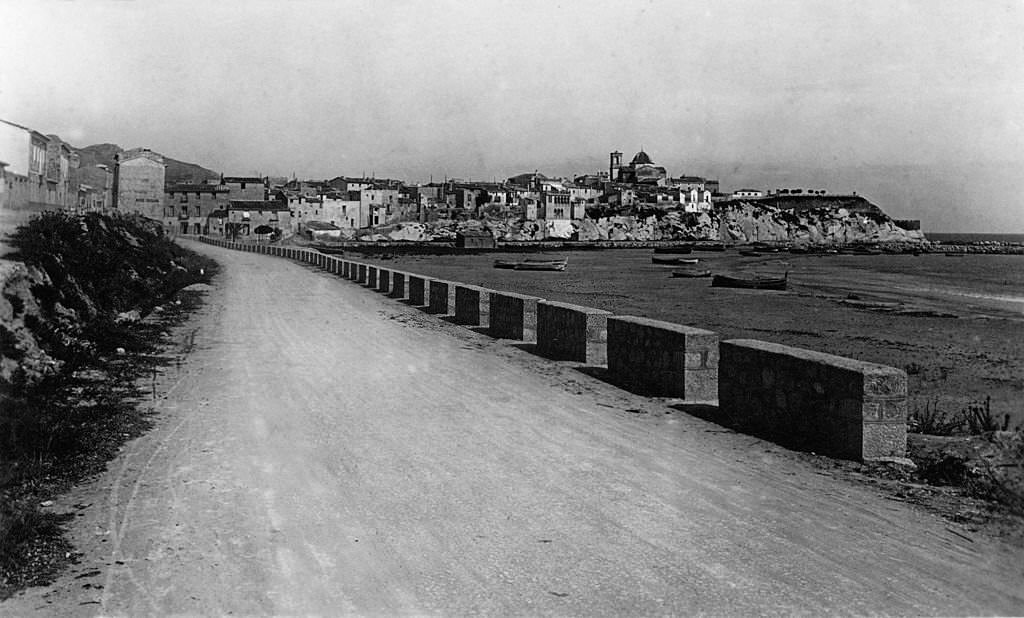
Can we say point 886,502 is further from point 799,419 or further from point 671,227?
point 671,227

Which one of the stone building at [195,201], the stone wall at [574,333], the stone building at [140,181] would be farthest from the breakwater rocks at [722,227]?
the stone wall at [574,333]

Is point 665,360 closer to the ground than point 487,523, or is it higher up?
higher up

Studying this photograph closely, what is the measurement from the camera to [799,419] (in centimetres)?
736

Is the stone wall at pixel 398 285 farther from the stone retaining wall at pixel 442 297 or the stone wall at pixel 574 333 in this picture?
the stone wall at pixel 574 333

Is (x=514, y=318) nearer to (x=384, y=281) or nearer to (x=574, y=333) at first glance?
(x=574, y=333)

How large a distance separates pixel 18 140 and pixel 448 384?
57.7 feet

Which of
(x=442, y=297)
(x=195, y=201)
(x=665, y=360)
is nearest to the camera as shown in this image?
(x=665, y=360)

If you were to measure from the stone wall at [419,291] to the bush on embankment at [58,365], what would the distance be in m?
6.24

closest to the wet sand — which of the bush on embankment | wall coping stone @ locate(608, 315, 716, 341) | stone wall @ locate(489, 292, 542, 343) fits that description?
wall coping stone @ locate(608, 315, 716, 341)

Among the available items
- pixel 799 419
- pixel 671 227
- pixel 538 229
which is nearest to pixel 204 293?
pixel 799 419

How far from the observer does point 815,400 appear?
7160 millimetres

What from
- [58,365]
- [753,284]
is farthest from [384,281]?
[753,284]

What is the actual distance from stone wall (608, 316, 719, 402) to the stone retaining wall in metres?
10.1

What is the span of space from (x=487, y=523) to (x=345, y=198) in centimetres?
13616
